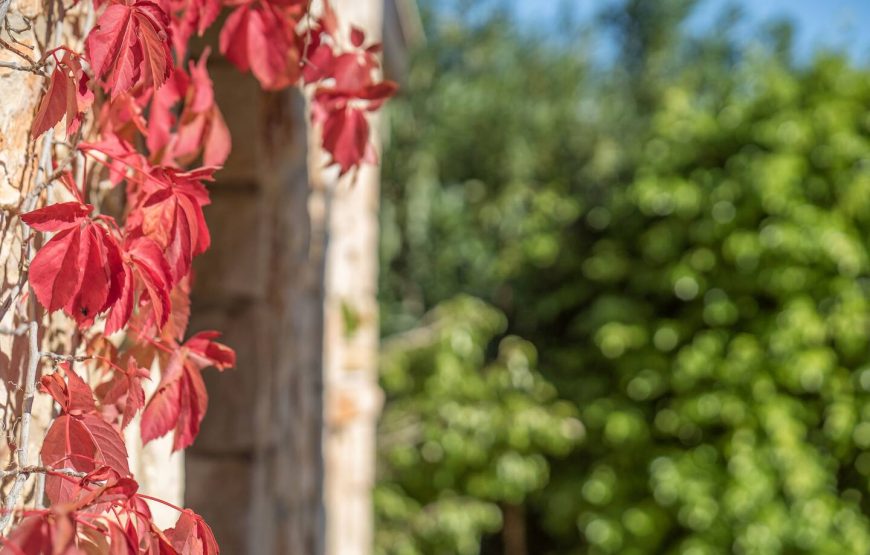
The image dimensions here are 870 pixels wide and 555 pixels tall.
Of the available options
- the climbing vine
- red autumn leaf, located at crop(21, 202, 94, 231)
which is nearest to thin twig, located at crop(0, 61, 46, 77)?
the climbing vine

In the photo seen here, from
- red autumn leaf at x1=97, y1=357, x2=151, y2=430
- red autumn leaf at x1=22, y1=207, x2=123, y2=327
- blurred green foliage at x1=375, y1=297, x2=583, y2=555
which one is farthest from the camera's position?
blurred green foliage at x1=375, y1=297, x2=583, y2=555

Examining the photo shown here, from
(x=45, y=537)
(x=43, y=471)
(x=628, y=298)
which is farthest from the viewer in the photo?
(x=628, y=298)

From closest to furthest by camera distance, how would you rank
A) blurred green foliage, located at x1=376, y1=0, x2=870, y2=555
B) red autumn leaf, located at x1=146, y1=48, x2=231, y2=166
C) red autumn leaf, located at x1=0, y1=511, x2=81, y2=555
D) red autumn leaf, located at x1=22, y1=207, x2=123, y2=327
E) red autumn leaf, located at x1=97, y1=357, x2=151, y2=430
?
red autumn leaf, located at x1=0, y1=511, x2=81, y2=555 → red autumn leaf, located at x1=22, y1=207, x2=123, y2=327 → red autumn leaf, located at x1=97, y1=357, x2=151, y2=430 → red autumn leaf, located at x1=146, y1=48, x2=231, y2=166 → blurred green foliage, located at x1=376, y1=0, x2=870, y2=555

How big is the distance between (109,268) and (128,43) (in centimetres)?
18

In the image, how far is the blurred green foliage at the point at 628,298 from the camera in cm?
400

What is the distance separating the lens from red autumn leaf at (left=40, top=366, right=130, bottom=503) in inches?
28.4

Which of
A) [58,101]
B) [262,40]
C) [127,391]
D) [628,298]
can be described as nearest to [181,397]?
[127,391]

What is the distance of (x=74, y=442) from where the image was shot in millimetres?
726

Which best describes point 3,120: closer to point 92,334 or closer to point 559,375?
point 92,334

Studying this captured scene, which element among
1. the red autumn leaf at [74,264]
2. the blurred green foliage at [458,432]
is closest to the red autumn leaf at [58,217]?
the red autumn leaf at [74,264]

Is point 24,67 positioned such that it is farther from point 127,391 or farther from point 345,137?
point 345,137

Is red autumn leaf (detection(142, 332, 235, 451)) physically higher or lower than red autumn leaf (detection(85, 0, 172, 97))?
lower

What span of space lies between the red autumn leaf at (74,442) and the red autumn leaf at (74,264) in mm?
69

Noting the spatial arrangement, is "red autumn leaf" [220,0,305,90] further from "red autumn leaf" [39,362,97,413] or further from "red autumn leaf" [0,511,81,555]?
"red autumn leaf" [0,511,81,555]
